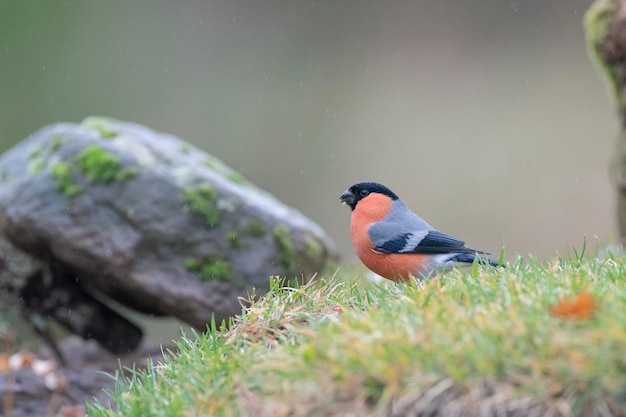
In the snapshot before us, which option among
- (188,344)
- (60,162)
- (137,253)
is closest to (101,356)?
(137,253)

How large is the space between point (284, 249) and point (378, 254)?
1679 mm

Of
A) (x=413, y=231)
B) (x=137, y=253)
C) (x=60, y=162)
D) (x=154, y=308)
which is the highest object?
(x=413, y=231)

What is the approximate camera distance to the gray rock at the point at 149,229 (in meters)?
5.57

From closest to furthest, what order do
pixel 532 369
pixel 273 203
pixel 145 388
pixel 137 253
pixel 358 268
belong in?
pixel 532 369 → pixel 145 388 → pixel 137 253 → pixel 273 203 → pixel 358 268

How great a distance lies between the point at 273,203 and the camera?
614 cm

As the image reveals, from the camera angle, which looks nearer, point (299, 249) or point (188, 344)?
point (188, 344)

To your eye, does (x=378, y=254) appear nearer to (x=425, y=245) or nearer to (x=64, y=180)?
(x=425, y=245)

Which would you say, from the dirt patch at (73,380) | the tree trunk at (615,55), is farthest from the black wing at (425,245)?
the tree trunk at (615,55)

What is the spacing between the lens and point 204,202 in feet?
18.6

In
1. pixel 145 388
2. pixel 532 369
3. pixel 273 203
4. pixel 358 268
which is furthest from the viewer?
pixel 358 268

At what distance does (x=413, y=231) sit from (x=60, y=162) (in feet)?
9.42

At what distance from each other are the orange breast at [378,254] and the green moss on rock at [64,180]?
2.29 metres

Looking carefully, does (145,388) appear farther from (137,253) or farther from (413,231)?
(137,253)

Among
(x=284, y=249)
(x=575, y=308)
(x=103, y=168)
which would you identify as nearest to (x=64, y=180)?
(x=103, y=168)
